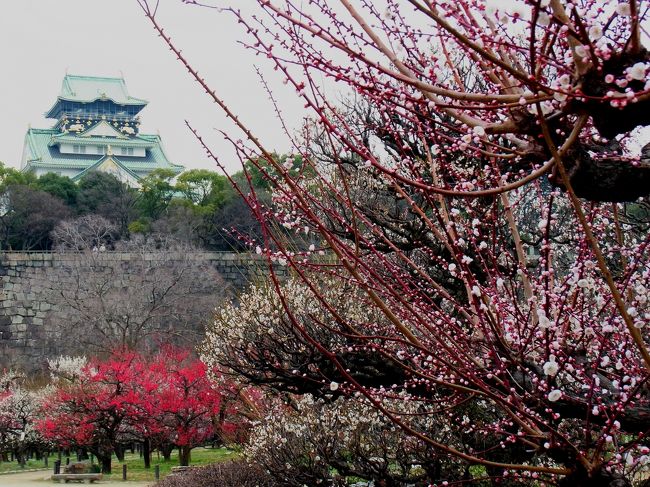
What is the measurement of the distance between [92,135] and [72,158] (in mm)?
1895

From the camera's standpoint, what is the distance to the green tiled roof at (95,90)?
53688 mm

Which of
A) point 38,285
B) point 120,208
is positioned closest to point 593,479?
point 38,285

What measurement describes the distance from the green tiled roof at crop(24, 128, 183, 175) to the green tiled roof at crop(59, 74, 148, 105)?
8.35 feet

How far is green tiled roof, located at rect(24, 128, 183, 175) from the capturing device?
50.7 meters

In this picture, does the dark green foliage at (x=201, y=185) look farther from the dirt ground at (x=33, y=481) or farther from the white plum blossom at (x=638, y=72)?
the white plum blossom at (x=638, y=72)

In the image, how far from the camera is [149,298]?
29.5m

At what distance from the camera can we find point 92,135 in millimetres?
52156

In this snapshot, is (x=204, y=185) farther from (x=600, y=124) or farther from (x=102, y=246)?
(x=600, y=124)

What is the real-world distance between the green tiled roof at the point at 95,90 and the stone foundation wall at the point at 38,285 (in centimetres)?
2149

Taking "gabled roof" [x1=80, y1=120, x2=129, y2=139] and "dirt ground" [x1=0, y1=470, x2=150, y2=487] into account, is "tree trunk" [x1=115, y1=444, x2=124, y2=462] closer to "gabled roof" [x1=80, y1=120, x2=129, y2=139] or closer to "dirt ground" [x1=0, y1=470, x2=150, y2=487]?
"dirt ground" [x1=0, y1=470, x2=150, y2=487]

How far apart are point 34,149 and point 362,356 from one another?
160 ft

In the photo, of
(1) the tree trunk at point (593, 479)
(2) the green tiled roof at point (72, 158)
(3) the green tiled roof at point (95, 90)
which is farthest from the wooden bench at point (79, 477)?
(3) the green tiled roof at point (95, 90)

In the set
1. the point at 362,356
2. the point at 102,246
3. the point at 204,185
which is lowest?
the point at 362,356

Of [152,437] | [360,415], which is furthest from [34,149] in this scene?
[360,415]
